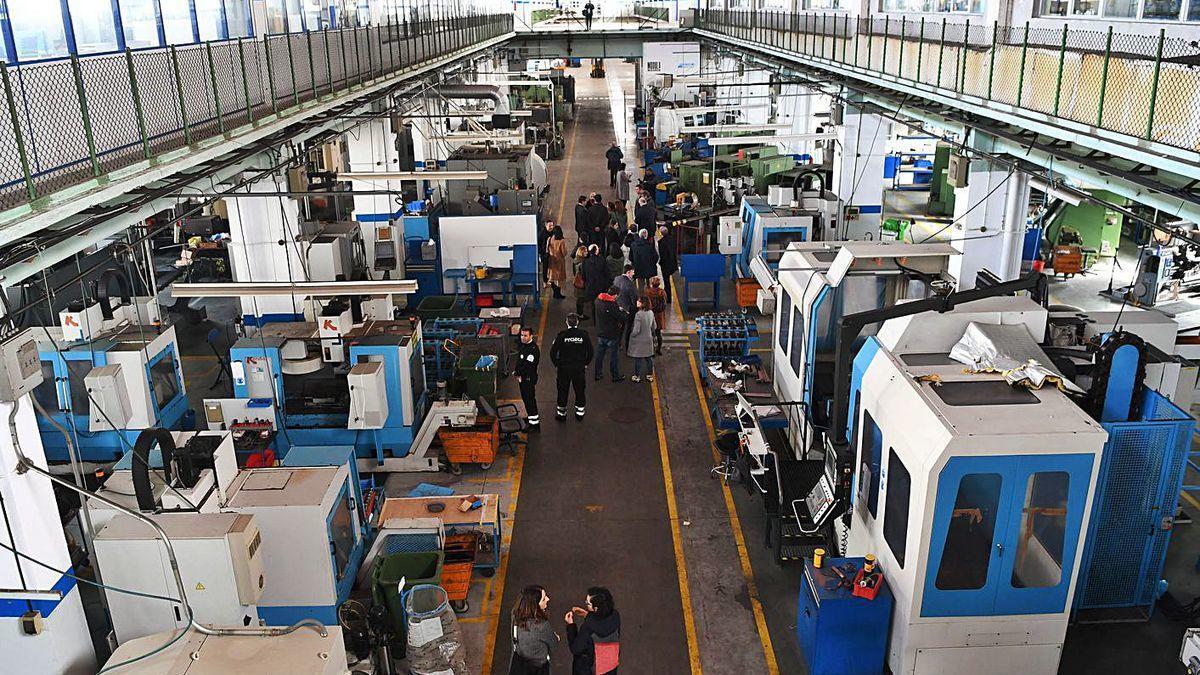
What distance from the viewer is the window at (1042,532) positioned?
610 centimetres

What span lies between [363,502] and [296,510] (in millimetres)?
1977

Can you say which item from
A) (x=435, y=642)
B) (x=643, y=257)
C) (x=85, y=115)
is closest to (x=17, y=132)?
(x=85, y=115)

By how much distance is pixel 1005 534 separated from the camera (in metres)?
6.14

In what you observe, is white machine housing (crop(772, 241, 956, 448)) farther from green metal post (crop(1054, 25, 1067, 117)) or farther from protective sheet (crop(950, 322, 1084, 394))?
green metal post (crop(1054, 25, 1067, 117))

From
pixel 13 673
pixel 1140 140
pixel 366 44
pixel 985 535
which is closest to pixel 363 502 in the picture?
pixel 13 673

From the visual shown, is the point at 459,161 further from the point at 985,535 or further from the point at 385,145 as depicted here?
the point at 985,535

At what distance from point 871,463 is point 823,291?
2655 mm

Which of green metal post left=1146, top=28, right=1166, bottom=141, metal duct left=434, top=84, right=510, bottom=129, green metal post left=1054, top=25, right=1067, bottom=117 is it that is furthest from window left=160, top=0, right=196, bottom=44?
metal duct left=434, top=84, right=510, bottom=129

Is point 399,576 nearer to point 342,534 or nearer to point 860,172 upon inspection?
point 342,534

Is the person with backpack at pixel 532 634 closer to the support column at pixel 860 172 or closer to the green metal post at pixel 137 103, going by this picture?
the green metal post at pixel 137 103

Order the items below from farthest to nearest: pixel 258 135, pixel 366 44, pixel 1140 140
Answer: pixel 366 44, pixel 258 135, pixel 1140 140

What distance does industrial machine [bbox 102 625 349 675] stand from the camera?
16.6ft

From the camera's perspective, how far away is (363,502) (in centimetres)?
894

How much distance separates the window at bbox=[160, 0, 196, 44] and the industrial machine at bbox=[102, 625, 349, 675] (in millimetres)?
7483
